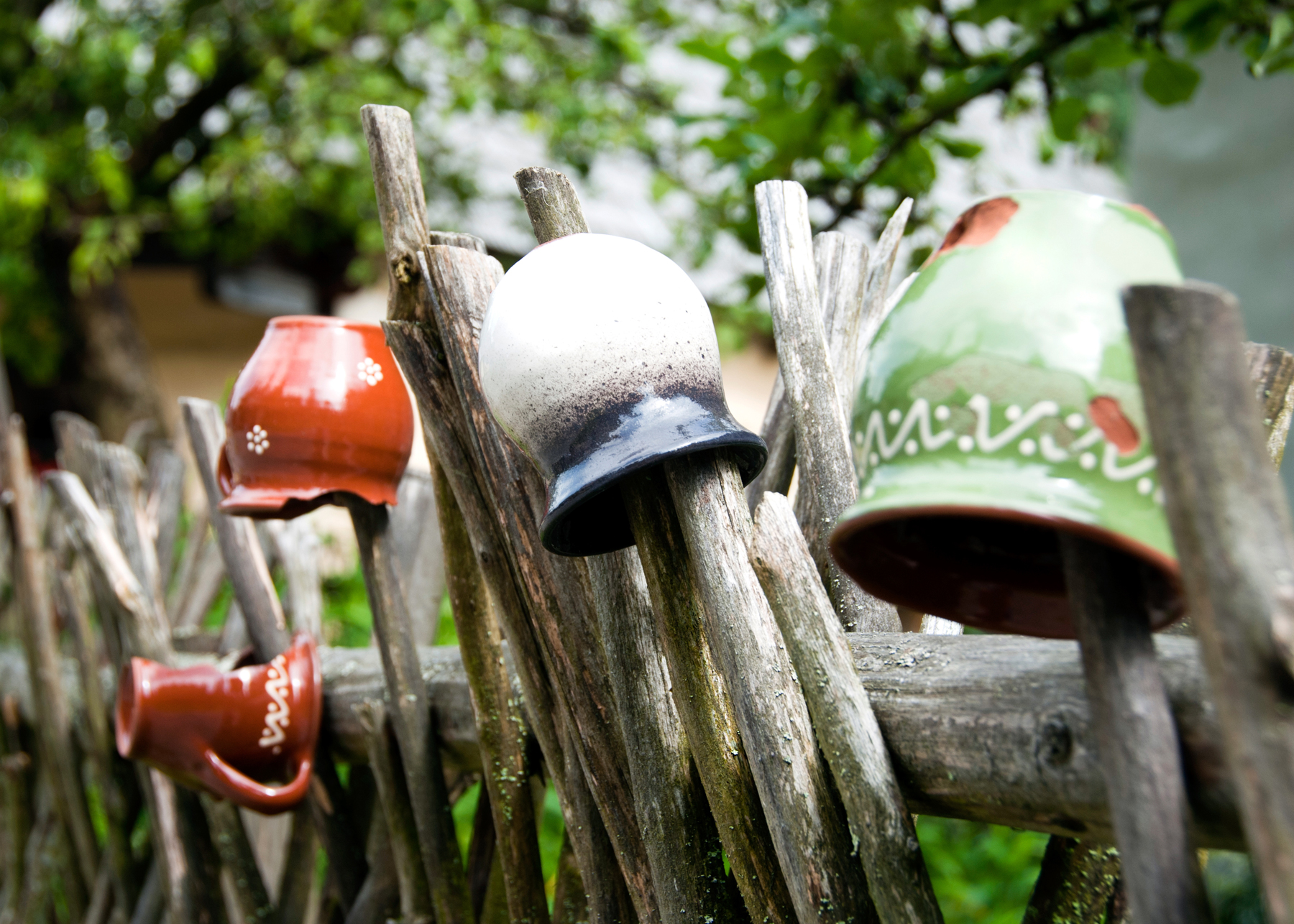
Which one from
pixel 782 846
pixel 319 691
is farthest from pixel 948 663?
pixel 319 691

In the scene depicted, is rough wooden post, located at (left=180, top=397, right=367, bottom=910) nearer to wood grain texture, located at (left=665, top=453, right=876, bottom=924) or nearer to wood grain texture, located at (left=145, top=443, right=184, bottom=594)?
wood grain texture, located at (left=145, top=443, right=184, bottom=594)

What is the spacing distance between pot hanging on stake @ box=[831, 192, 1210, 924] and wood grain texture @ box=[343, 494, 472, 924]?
Result: 0.89 meters

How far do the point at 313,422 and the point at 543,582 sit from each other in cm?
49

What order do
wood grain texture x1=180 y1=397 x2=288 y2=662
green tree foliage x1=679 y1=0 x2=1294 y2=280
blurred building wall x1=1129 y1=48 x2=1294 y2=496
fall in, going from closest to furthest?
wood grain texture x1=180 y1=397 x2=288 y2=662
green tree foliage x1=679 y1=0 x2=1294 y2=280
blurred building wall x1=1129 y1=48 x2=1294 y2=496

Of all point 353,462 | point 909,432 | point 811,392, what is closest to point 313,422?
point 353,462

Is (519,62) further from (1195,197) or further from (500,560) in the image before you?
(500,560)

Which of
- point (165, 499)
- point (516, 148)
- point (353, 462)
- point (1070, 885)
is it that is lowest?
point (1070, 885)

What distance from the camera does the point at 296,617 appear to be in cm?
189

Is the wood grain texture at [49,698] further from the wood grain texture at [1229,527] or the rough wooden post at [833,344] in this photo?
the wood grain texture at [1229,527]

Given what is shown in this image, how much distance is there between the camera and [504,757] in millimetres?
→ 1225

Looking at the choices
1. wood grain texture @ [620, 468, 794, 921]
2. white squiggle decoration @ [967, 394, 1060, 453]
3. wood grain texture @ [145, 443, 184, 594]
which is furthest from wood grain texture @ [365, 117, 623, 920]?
wood grain texture @ [145, 443, 184, 594]

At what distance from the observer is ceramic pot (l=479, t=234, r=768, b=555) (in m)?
0.80

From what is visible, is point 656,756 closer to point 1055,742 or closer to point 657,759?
point 657,759

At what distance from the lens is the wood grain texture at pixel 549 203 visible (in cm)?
102
